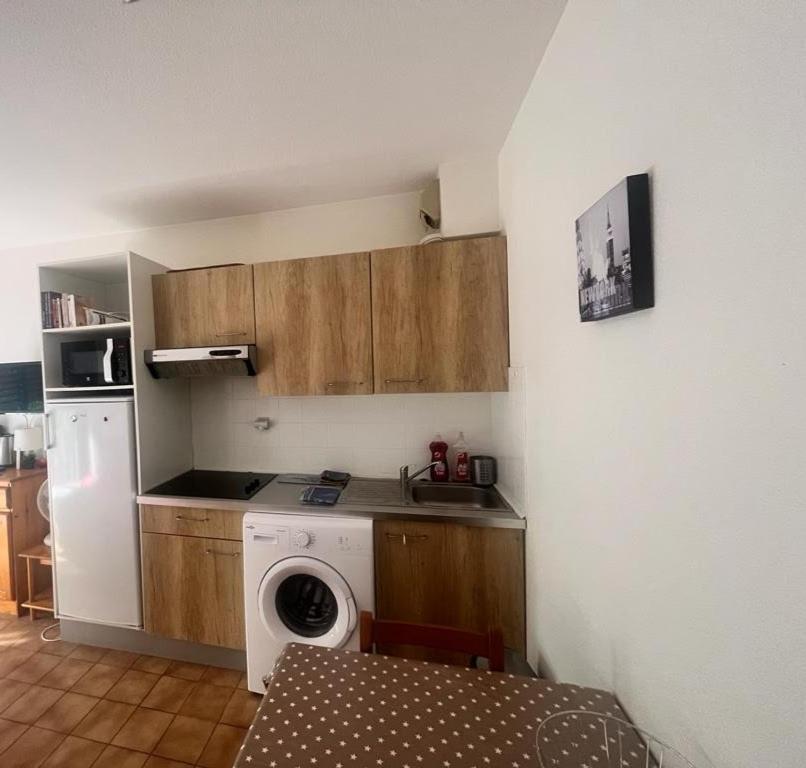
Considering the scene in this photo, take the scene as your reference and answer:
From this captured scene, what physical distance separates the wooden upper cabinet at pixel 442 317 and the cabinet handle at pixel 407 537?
0.71m

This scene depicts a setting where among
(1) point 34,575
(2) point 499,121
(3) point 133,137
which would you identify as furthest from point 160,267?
(1) point 34,575

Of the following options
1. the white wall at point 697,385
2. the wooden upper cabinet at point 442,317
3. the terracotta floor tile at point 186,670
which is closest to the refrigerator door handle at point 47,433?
the terracotta floor tile at point 186,670

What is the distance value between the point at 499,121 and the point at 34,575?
3.98 m

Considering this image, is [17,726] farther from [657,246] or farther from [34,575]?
[657,246]

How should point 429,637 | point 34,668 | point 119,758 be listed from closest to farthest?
point 429,637
point 119,758
point 34,668

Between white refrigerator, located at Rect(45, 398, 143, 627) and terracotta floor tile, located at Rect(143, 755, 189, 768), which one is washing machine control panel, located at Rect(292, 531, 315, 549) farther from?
white refrigerator, located at Rect(45, 398, 143, 627)

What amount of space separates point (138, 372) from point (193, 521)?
0.90m

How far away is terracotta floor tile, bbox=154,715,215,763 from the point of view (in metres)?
1.35

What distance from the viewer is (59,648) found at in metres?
1.92

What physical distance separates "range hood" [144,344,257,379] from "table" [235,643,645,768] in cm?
138

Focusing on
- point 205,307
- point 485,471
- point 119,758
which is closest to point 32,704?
point 119,758

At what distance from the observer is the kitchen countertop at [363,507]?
147 cm

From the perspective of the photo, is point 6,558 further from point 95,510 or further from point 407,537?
point 407,537

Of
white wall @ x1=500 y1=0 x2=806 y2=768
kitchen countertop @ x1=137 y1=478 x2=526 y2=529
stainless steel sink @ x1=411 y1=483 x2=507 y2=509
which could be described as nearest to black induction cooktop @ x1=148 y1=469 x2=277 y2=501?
kitchen countertop @ x1=137 y1=478 x2=526 y2=529
